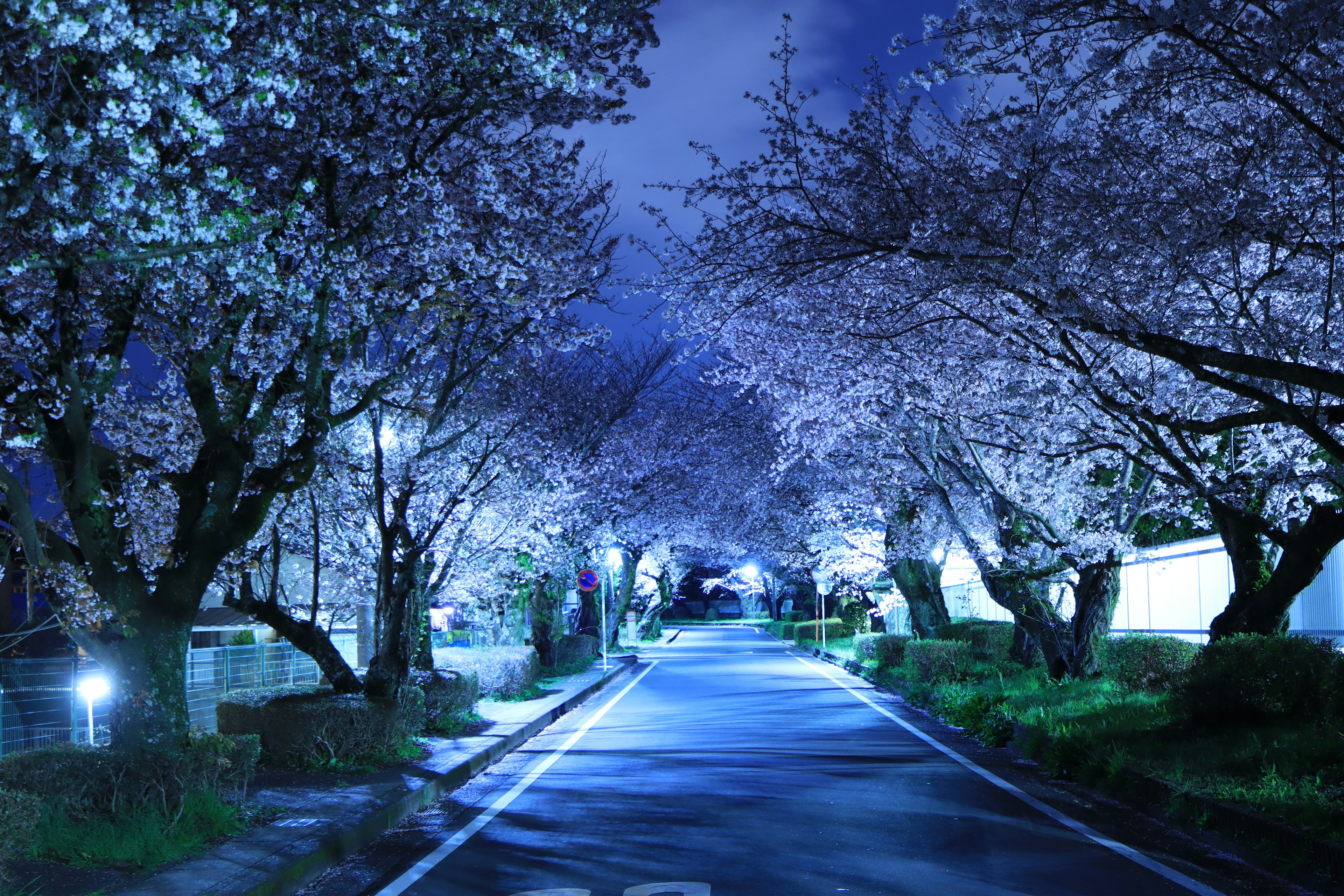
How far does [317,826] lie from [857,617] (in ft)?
129

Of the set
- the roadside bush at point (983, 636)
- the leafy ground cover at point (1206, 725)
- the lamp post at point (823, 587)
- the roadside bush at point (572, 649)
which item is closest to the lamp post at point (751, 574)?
the lamp post at point (823, 587)

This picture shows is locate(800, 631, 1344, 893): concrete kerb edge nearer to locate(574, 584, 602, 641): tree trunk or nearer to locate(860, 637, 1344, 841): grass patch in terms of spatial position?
locate(860, 637, 1344, 841): grass patch

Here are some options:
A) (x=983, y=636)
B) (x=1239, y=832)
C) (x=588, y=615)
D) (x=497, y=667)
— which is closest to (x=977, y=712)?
(x=1239, y=832)

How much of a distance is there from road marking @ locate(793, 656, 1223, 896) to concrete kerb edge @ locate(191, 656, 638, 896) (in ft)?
17.6

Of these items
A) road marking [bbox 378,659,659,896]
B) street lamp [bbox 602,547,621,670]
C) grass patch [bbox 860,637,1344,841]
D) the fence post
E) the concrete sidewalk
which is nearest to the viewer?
the concrete sidewalk

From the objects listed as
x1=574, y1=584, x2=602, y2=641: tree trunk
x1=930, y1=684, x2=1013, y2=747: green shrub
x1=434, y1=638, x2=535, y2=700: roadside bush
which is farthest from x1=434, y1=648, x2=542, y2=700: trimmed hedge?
x1=574, y1=584, x2=602, y2=641: tree trunk

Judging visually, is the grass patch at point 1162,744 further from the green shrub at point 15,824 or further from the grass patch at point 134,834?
the green shrub at point 15,824

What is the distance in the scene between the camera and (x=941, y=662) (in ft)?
68.9

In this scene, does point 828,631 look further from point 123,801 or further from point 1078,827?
point 123,801

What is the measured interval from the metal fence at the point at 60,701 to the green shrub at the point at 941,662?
12.4 meters

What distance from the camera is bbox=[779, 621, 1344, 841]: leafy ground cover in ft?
27.6

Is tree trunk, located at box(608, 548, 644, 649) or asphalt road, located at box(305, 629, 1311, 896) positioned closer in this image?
asphalt road, located at box(305, 629, 1311, 896)

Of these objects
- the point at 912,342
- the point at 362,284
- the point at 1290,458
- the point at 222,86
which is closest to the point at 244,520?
the point at 362,284

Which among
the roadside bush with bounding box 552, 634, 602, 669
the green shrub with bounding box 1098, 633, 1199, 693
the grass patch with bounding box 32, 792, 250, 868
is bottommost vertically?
the roadside bush with bounding box 552, 634, 602, 669
